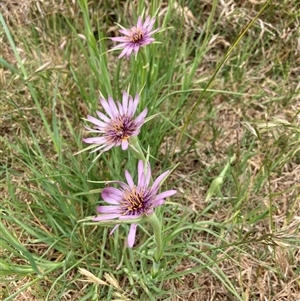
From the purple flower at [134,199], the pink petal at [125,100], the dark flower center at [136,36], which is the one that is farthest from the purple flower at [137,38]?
the purple flower at [134,199]

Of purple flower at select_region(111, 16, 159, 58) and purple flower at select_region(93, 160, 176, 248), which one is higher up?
purple flower at select_region(111, 16, 159, 58)

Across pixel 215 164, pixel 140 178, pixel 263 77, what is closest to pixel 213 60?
pixel 263 77

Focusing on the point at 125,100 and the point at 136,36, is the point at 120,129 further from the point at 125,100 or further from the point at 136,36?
the point at 136,36

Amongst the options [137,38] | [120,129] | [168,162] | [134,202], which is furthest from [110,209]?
[168,162]

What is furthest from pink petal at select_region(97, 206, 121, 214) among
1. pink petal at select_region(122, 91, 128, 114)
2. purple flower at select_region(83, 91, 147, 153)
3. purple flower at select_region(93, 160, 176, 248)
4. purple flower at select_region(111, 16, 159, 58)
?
purple flower at select_region(111, 16, 159, 58)

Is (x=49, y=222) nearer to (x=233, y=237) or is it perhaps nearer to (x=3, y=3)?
(x=233, y=237)

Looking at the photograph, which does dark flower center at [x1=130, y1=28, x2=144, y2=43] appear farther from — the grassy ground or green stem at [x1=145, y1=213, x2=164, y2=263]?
green stem at [x1=145, y1=213, x2=164, y2=263]

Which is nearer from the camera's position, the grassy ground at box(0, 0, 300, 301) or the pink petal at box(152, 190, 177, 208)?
the pink petal at box(152, 190, 177, 208)
